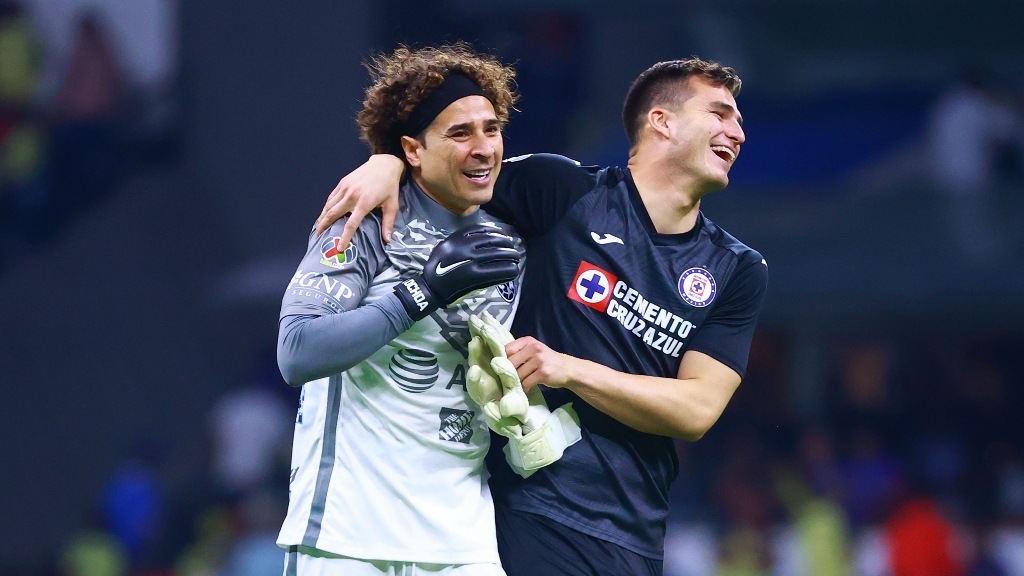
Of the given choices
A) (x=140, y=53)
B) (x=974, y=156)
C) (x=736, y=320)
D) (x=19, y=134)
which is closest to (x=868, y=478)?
(x=974, y=156)

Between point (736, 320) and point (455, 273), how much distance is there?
3.29 ft

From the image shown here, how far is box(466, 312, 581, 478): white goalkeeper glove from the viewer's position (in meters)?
3.26

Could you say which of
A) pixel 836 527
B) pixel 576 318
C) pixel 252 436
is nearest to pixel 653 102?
pixel 576 318

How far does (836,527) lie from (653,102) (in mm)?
5731

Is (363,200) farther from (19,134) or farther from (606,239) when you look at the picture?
(19,134)

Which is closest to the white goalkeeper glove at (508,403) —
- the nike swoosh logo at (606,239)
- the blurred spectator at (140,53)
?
the nike swoosh logo at (606,239)

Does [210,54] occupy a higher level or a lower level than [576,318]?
higher

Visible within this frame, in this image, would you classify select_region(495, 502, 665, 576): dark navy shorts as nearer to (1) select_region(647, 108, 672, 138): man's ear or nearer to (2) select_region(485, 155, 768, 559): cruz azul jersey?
(2) select_region(485, 155, 768, 559): cruz azul jersey

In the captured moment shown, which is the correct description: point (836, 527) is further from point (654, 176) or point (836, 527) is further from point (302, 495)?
point (302, 495)

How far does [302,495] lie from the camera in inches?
131

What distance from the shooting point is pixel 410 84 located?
3.46m

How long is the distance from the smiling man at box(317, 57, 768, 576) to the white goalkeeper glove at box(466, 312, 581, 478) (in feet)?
0.23

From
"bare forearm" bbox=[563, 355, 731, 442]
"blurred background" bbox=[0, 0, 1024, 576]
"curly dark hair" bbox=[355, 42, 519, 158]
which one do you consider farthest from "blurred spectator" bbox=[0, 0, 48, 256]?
"bare forearm" bbox=[563, 355, 731, 442]

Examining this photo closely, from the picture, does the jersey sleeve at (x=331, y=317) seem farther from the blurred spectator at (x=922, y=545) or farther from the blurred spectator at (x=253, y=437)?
the blurred spectator at (x=253, y=437)
